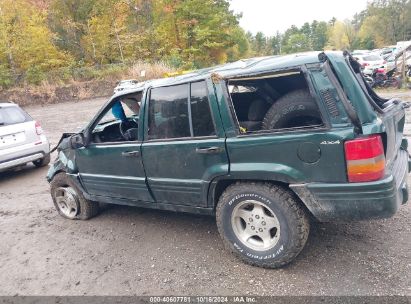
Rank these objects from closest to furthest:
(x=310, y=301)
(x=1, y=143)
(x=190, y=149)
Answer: (x=310, y=301) → (x=190, y=149) → (x=1, y=143)

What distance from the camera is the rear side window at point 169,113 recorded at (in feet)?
11.0

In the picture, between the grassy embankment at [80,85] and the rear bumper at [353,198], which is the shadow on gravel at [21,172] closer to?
the rear bumper at [353,198]

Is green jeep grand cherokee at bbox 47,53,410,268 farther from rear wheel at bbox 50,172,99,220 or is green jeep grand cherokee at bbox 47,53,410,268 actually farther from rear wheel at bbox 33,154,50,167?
rear wheel at bbox 33,154,50,167

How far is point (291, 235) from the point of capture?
114 inches

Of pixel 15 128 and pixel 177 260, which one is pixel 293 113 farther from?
pixel 15 128

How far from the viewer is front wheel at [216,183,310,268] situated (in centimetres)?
289

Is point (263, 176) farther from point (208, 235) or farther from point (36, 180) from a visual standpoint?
point (36, 180)

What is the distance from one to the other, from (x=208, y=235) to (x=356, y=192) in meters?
1.75

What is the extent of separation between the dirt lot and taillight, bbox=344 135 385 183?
2.84 feet

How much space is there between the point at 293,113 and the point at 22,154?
6.01 m

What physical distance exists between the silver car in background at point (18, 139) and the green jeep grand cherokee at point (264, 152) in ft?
11.5

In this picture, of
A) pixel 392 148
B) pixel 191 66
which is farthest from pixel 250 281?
pixel 191 66

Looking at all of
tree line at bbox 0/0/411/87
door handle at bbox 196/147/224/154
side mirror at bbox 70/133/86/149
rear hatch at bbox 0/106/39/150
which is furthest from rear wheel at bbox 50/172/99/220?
tree line at bbox 0/0/411/87

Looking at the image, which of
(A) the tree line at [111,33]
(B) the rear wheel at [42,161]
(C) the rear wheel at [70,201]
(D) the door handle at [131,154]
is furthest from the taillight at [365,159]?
(A) the tree line at [111,33]
